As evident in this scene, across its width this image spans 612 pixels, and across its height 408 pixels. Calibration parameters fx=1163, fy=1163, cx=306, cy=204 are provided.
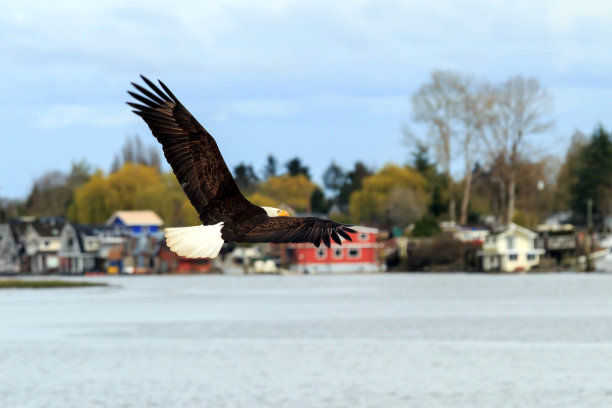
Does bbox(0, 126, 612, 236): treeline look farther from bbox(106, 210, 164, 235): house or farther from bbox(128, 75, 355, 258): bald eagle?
bbox(128, 75, 355, 258): bald eagle

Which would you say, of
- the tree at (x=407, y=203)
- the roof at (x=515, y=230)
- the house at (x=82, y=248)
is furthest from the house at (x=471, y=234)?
the house at (x=82, y=248)

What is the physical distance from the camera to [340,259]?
114m

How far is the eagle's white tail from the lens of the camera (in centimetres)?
832

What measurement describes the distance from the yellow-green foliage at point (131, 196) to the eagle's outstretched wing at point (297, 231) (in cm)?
10411

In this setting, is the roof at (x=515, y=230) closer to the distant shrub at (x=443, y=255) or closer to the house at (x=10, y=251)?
the distant shrub at (x=443, y=255)

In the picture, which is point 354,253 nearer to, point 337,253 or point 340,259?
point 337,253

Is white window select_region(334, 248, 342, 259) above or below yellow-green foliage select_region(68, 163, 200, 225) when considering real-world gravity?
below

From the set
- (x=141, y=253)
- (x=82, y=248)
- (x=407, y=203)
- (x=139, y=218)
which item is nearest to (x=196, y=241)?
(x=407, y=203)

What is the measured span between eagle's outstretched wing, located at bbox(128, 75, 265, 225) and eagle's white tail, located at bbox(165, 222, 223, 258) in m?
0.38

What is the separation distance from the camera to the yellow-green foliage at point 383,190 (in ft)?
362

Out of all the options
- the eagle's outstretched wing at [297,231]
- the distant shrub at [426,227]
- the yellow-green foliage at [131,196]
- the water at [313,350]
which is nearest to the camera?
the eagle's outstretched wing at [297,231]

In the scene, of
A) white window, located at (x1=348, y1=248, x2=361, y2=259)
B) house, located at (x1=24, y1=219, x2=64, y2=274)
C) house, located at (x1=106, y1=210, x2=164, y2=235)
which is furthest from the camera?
house, located at (x1=24, y1=219, x2=64, y2=274)

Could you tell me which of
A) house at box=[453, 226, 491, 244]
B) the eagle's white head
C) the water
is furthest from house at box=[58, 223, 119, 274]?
the eagle's white head

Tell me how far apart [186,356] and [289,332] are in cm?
1073
